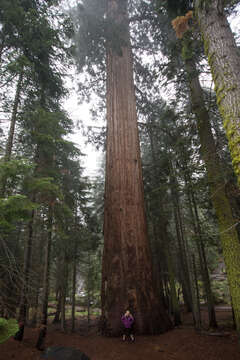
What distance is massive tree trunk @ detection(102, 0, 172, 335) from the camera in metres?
5.21

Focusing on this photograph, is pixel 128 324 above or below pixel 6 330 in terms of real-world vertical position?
below

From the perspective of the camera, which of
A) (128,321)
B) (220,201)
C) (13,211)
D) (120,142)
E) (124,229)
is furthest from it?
(120,142)

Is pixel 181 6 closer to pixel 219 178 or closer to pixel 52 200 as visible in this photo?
pixel 219 178

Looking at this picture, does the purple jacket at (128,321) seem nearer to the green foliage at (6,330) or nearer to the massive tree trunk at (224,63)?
the green foliage at (6,330)

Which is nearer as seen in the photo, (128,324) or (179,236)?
(128,324)

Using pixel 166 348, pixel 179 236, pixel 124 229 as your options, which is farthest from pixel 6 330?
pixel 179 236

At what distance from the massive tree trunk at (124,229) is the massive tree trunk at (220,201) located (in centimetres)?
209

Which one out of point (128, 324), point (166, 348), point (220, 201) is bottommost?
point (166, 348)

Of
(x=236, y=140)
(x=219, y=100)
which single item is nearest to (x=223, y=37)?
(x=219, y=100)

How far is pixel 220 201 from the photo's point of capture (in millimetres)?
5234

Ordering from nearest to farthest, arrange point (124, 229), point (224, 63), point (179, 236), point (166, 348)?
point (224, 63)
point (166, 348)
point (124, 229)
point (179, 236)

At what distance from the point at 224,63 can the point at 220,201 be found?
341 cm

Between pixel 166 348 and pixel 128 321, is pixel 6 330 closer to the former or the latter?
pixel 128 321

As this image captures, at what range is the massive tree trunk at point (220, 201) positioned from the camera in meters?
4.66
